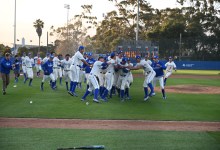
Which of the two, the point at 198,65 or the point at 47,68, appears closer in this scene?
the point at 47,68

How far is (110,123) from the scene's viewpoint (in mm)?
9875

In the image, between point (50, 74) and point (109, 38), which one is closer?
point (50, 74)

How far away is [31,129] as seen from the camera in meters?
8.80

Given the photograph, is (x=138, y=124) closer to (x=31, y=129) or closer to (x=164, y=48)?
(x=31, y=129)

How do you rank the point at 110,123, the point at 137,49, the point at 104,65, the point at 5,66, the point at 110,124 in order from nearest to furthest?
the point at 110,124, the point at 110,123, the point at 104,65, the point at 5,66, the point at 137,49

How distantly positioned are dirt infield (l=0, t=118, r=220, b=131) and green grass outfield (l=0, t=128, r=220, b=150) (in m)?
0.54

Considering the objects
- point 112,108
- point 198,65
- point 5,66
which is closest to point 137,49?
point 198,65

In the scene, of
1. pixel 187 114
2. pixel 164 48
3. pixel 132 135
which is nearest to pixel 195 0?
pixel 164 48

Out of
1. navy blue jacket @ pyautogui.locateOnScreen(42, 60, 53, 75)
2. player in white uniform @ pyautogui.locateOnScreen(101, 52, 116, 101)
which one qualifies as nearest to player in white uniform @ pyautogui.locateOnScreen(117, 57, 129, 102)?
player in white uniform @ pyautogui.locateOnScreen(101, 52, 116, 101)

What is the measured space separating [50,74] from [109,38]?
148 feet

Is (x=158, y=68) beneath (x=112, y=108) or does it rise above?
above

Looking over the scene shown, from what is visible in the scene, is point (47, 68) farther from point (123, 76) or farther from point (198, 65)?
point (198, 65)

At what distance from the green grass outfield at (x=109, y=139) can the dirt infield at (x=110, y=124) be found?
0.54 m

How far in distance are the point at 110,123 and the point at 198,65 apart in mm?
43392
